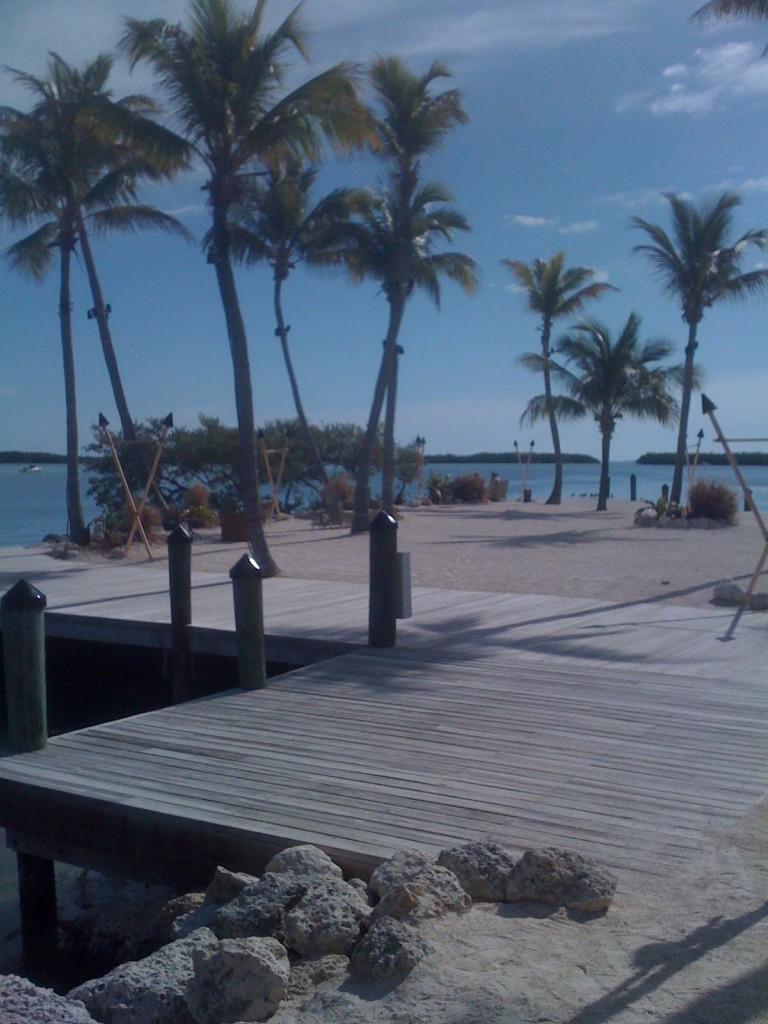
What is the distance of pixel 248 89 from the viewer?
14.9 meters

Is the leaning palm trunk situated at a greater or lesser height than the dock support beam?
greater

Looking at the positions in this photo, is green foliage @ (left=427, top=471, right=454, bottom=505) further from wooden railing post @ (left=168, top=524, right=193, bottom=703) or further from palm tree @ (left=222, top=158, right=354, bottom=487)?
wooden railing post @ (left=168, top=524, right=193, bottom=703)

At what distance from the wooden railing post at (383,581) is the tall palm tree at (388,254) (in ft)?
53.5

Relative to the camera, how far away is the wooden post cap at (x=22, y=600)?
6.51 m

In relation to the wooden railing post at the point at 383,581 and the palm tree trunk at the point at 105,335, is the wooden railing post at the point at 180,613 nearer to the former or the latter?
the wooden railing post at the point at 383,581

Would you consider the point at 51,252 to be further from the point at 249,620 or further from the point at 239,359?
the point at 249,620

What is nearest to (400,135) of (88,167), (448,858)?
(88,167)

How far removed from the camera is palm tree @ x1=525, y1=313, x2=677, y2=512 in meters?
36.6

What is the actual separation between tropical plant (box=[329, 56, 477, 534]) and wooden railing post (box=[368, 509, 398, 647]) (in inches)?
637

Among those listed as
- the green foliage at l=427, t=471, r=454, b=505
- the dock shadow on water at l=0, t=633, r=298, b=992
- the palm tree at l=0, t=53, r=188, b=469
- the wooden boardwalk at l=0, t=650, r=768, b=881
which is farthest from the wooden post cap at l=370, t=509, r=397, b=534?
the green foliage at l=427, t=471, r=454, b=505

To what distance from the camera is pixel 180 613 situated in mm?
9648

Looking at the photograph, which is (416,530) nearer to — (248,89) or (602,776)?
(248,89)

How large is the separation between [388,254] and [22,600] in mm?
21607

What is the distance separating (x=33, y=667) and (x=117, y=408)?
60.2ft
